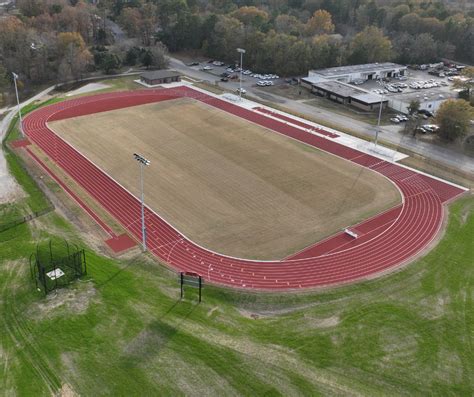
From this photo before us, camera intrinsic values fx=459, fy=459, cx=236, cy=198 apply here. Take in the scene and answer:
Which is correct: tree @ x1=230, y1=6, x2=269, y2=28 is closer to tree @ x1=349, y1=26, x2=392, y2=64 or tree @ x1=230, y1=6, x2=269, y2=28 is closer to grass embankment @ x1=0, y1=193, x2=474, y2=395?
tree @ x1=349, y1=26, x2=392, y2=64

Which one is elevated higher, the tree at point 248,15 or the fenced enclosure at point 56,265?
the tree at point 248,15

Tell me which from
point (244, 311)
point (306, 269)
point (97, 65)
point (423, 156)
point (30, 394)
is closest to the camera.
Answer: point (30, 394)

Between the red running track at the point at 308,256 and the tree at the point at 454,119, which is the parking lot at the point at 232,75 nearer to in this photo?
the red running track at the point at 308,256

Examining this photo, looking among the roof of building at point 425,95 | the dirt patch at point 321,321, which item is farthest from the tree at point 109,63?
the dirt patch at point 321,321

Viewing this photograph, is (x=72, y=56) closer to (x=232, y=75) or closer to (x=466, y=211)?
(x=232, y=75)

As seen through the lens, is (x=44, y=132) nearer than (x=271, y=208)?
No

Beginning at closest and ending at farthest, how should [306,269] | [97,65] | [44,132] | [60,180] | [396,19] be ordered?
[306,269], [60,180], [44,132], [97,65], [396,19]

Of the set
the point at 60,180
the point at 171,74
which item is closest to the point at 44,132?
the point at 60,180

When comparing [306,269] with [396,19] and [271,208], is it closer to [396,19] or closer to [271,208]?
[271,208]
